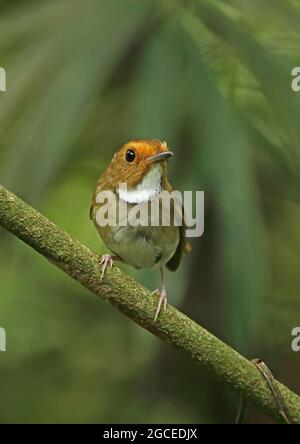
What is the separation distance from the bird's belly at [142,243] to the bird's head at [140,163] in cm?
7

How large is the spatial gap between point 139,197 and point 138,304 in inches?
12.6

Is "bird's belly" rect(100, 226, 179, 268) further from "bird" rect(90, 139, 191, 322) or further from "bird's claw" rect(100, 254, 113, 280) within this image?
"bird's claw" rect(100, 254, 113, 280)

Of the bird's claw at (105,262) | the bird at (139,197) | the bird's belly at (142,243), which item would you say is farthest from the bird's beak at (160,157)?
the bird's claw at (105,262)

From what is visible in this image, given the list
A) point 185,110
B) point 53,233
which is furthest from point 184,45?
point 53,233

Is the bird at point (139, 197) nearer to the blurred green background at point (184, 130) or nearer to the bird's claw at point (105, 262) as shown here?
the blurred green background at point (184, 130)

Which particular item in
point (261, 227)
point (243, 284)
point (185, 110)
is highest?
point (185, 110)

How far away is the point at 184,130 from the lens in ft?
4.49

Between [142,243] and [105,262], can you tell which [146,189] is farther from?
[105,262]

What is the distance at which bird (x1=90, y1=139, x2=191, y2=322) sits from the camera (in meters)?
1.19

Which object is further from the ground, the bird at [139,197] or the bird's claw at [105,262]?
the bird at [139,197]

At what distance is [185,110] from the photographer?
1.39m

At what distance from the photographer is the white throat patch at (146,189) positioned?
120 centimetres

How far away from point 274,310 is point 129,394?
33 cm
